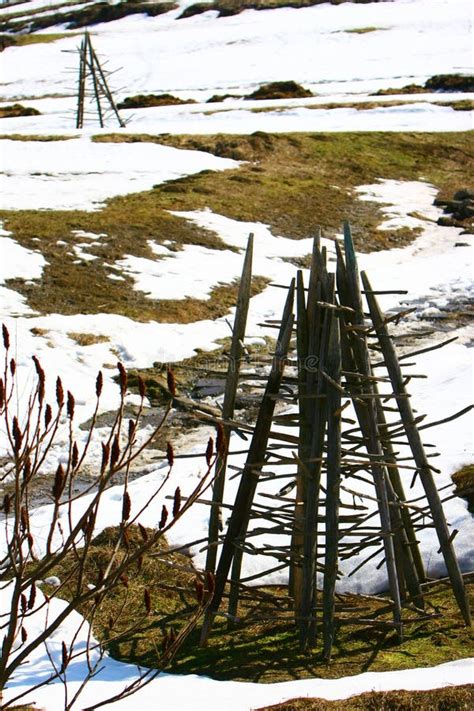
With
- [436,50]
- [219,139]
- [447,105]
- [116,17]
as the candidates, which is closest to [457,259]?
[219,139]

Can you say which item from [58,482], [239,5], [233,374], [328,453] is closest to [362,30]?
[239,5]

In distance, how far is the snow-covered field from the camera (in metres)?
6.37

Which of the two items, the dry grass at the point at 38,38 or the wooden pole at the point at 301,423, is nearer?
the wooden pole at the point at 301,423

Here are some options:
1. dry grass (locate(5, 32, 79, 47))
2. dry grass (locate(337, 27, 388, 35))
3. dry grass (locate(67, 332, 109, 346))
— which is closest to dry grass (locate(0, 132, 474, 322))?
dry grass (locate(67, 332, 109, 346))

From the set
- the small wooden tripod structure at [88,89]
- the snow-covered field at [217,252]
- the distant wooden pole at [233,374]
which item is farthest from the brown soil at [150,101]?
the distant wooden pole at [233,374]

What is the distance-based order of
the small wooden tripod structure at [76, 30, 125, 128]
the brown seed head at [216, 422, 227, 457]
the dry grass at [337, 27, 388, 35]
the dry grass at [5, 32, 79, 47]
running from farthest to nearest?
the dry grass at [5, 32, 79, 47], the dry grass at [337, 27, 388, 35], the small wooden tripod structure at [76, 30, 125, 128], the brown seed head at [216, 422, 227, 457]

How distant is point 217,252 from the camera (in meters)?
19.1

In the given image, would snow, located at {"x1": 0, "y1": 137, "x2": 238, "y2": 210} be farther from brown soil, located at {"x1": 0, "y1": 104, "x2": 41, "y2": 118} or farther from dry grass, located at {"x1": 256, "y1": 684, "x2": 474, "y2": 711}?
dry grass, located at {"x1": 256, "y1": 684, "x2": 474, "y2": 711}

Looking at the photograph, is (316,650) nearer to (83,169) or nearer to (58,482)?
(58,482)

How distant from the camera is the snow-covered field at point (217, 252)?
6367mm

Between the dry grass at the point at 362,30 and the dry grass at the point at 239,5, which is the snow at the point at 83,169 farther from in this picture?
the dry grass at the point at 239,5

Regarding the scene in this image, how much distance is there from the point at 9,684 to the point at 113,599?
47.6 inches

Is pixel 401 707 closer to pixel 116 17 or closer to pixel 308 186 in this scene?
pixel 308 186

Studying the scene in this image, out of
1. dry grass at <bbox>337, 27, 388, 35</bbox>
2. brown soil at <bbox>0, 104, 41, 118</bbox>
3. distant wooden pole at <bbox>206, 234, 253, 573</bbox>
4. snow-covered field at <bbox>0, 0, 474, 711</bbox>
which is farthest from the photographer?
dry grass at <bbox>337, 27, 388, 35</bbox>
